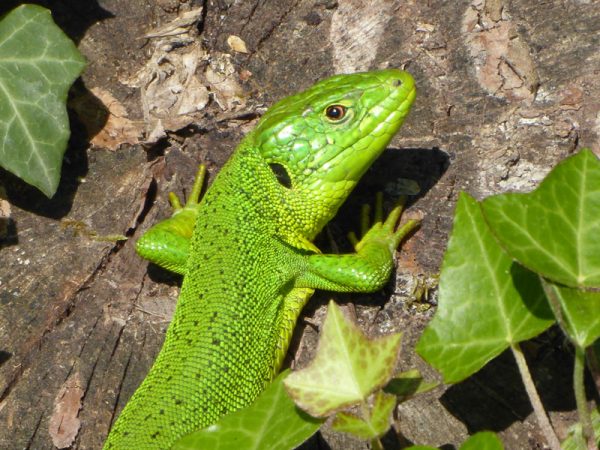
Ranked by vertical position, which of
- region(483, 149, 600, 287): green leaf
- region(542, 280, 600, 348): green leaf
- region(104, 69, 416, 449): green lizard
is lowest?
region(104, 69, 416, 449): green lizard

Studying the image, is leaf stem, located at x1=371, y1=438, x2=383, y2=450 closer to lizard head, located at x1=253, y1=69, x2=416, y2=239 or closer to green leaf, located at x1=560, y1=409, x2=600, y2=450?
green leaf, located at x1=560, y1=409, x2=600, y2=450

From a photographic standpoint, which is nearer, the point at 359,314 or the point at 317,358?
the point at 317,358

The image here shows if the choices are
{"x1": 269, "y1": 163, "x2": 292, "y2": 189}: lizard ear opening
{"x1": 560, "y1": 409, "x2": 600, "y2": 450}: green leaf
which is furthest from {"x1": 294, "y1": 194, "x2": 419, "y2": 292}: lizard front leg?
{"x1": 560, "y1": 409, "x2": 600, "y2": 450}: green leaf

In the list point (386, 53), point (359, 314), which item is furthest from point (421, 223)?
point (386, 53)

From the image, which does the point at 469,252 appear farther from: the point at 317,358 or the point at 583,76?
the point at 583,76

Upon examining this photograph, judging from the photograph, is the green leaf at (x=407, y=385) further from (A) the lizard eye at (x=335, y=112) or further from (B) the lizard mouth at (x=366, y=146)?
(A) the lizard eye at (x=335, y=112)

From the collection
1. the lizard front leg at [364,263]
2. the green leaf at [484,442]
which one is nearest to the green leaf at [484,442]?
the green leaf at [484,442]

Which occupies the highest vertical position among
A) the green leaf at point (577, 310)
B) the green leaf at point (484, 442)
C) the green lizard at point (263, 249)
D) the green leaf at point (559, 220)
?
the green leaf at point (559, 220)
